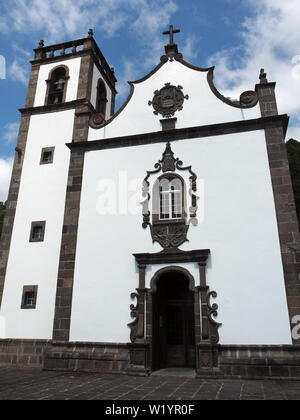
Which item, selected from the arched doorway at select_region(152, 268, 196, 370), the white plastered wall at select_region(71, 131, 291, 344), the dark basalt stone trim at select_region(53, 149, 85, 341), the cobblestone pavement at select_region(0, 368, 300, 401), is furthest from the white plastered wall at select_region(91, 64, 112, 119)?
the cobblestone pavement at select_region(0, 368, 300, 401)

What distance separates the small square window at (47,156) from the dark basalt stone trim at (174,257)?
242 inches

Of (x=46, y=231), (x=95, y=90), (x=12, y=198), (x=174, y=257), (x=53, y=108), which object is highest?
(x=95, y=90)

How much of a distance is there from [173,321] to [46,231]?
227 inches

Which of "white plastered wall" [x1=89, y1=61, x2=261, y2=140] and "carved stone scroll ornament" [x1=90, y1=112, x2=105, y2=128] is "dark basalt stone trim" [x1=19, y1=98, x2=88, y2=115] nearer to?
"carved stone scroll ornament" [x1=90, y1=112, x2=105, y2=128]

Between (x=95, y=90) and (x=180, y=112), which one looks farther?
(x=95, y=90)

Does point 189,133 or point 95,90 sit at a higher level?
point 95,90

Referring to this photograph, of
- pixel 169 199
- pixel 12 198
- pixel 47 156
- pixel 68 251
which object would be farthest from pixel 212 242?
pixel 12 198

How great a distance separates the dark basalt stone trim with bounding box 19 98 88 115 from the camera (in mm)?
15055

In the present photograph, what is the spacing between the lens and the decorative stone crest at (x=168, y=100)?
41.5ft

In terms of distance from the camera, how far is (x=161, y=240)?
432 inches

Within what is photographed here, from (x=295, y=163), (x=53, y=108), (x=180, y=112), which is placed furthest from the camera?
(x=295, y=163)

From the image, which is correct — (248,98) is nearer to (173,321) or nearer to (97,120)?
(97,120)

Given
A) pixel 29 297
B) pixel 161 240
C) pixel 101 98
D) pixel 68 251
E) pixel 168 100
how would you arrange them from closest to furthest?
pixel 161 240 < pixel 68 251 < pixel 29 297 < pixel 168 100 < pixel 101 98

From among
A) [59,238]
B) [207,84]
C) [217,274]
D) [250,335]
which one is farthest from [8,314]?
[207,84]
